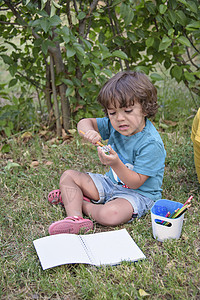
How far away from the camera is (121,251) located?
172 cm

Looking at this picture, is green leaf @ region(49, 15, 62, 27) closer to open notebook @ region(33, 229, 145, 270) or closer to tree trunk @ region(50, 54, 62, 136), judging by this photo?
tree trunk @ region(50, 54, 62, 136)

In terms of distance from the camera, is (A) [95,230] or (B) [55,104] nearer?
(A) [95,230]

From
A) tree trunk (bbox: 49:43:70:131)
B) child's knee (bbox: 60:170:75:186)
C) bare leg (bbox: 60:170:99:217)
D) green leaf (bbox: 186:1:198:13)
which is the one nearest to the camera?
bare leg (bbox: 60:170:99:217)

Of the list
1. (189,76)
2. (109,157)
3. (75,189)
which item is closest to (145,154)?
(109,157)

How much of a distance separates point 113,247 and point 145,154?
20.6 inches

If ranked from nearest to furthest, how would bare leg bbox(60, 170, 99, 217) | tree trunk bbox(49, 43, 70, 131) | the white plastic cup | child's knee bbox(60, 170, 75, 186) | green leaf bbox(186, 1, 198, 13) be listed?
the white plastic cup < bare leg bbox(60, 170, 99, 217) < child's knee bbox(60, 170, 75, 186) < green leaf bbox(186, 1, 198, 13) < tree trunk bbox(49, 43, 70, 131)

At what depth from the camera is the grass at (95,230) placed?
1490 millimetres

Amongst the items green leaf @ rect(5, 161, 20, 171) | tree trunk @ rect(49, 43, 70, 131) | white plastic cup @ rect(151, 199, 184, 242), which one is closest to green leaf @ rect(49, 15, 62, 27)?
tree trunk @ rect(49, 43, 70, 131)

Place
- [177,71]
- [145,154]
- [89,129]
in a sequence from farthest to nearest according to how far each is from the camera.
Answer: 1. [177,71]
2. [89,129]
3. [145,154]

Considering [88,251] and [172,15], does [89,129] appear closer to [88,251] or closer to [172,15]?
[88,251]

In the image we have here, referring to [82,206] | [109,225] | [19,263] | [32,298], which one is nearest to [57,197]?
[82,206]

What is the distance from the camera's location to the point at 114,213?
1935 mm

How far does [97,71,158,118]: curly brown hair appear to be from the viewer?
1.90 metres

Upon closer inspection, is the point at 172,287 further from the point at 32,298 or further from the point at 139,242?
the point at 32,298
